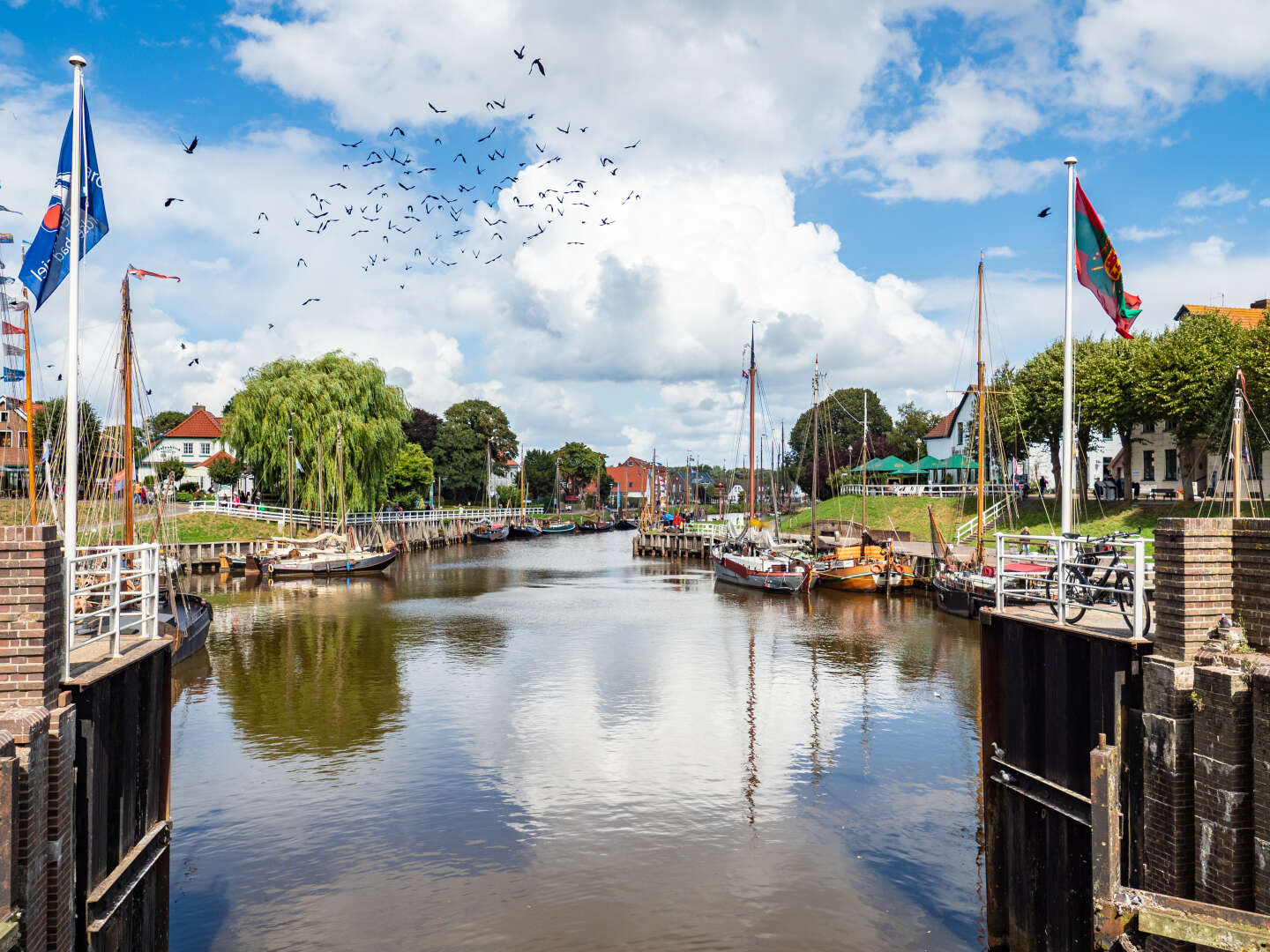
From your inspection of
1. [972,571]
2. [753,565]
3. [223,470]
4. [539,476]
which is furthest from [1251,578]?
[539,476]

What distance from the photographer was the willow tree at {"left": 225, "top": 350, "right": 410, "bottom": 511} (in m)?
60.8

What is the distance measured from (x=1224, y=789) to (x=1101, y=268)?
965 centimetres

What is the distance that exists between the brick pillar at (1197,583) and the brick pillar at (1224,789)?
44cm

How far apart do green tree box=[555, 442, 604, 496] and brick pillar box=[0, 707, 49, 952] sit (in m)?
139

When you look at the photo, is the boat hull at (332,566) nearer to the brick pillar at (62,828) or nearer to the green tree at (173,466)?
the green tree at (173,466)

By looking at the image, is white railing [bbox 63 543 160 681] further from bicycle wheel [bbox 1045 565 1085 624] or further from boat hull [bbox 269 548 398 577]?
boat hull [bbox 269 548 398 577]

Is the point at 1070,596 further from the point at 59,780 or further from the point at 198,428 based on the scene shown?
the point at 198,428

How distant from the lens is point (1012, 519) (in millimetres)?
54969

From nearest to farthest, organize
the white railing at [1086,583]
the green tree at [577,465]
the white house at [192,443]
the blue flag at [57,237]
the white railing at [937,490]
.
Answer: the white railing at [1086,583]
the blue flag at [57,237]
the white railing at [937,490]
the white house at [192,443]
the green tree at [577,465]

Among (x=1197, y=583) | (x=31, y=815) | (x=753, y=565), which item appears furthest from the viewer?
(x=753, y=565)

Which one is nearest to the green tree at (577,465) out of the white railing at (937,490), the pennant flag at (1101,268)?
the white railing at (937,490)

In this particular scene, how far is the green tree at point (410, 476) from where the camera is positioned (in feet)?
317

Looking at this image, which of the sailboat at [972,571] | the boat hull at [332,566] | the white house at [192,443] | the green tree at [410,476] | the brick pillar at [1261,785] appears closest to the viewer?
the brick pillar at [1261,785]

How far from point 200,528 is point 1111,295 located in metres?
59.3
